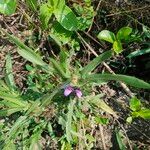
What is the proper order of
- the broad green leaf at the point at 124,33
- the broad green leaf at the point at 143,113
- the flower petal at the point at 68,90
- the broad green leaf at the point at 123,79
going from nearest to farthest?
the broad green leaf at the point at 123,79 < the flower petal at the point at 68,90 < the broad green leaf at the point at 143,113 < the broad green leaf at the point at 124,33

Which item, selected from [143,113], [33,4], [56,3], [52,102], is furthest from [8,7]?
[143,113]

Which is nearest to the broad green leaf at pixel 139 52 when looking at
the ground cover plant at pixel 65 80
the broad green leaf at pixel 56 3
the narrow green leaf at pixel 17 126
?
the ground cover plant at pixel 65 80

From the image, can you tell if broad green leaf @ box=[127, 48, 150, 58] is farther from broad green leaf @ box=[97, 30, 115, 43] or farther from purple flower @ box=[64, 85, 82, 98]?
purple flower @ box=[64, 85, 82, 98]

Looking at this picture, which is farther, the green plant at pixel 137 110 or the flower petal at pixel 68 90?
the green plant at pixel 137 110

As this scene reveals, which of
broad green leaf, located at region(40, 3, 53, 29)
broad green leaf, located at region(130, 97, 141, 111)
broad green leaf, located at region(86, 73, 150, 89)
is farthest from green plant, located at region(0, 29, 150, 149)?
broad green leaf, located at region(40, 3, 53, 29)

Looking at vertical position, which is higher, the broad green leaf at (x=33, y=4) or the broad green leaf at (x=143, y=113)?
the broad green leaf at (x=33, y=4)

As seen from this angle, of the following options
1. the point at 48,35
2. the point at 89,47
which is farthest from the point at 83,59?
the point at 48,35

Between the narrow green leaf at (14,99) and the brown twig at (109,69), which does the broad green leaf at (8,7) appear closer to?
the brown twig at (109,69)
